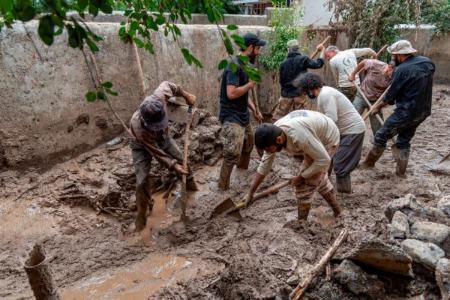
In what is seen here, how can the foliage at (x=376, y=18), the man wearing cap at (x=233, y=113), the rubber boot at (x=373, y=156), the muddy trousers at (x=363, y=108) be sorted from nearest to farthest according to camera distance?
the man wearing cap at (x=233, y=113) < the rubber boot at (x=373, y=156) < the muddy trousers at (x=363, y=108) < the foliage at (x=376, y=18)

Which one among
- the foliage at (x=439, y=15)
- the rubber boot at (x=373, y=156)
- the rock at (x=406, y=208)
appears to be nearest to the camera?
the rock at (x=406, y=208)

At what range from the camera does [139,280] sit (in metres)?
3.60

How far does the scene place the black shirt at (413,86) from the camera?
471 cm

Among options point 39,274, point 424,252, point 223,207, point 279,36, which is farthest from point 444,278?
point 279,36

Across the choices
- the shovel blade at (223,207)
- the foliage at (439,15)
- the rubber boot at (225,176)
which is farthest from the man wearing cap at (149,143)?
the foliage at (439,15)

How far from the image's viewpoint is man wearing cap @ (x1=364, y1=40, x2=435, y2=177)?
4734 millimetres

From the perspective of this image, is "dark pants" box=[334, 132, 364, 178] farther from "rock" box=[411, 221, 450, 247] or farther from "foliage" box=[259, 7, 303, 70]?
"foliage" box=[259, 7, 303, 70]

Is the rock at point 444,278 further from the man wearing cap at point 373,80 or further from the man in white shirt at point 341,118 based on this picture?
the man wearing cap at point 373,80

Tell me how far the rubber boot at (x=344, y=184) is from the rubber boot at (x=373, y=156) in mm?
862

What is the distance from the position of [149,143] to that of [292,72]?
2.64 meters

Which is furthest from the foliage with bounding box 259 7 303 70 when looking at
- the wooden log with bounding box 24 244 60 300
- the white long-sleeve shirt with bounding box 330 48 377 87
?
the wooden log with bounding box 24 244 60 300

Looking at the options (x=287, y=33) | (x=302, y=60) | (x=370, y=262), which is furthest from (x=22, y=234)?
(x=287, y=33)

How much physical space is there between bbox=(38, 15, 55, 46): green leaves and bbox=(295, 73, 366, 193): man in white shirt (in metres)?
3.36

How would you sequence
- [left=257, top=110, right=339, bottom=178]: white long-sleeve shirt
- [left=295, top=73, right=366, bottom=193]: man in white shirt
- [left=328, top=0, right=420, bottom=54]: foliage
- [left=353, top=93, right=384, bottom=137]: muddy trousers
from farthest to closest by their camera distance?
[left=328, top=0, right=420, bottom=54]: foliage → [left=353, top=93, right=384, bottom=137]: muddy trousers → [left=295, top=73, right=366, bottom=193]: man in white shirt → [left=257, top=110, right=339, bottom=178]: white long-sleeve shirt
